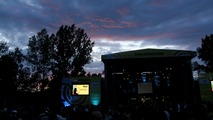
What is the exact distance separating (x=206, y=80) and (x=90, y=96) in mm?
9359

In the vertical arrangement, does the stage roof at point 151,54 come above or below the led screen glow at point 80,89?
above

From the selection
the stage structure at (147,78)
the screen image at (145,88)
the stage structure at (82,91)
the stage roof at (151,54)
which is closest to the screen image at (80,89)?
the stage structure at (82,91)

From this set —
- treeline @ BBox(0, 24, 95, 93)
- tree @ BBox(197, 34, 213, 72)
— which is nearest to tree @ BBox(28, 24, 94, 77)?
treeline @ BBox(0, 24, 95, 93)

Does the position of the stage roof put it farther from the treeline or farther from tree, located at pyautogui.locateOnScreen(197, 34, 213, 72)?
tree, located at pyautogui.locateOnScreen(197, 34, 213, 72)

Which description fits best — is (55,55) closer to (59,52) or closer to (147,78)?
(59,52)

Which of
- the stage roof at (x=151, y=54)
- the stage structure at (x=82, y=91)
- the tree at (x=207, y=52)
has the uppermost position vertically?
the tree at (x=207, y=52)

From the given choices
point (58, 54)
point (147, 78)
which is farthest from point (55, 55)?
point (147, 78)

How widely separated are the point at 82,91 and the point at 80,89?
0.81 ft

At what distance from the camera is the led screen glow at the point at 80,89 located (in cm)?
1788

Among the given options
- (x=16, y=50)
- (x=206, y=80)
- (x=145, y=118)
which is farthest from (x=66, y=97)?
(x=16, y=50)

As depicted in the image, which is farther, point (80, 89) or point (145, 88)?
point (145, 88)

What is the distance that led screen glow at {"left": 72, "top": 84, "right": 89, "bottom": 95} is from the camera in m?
17.9

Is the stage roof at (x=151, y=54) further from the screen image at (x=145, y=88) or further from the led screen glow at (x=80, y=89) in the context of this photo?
the screen image at (x=145, y=88)

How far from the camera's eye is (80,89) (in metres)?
18.0
